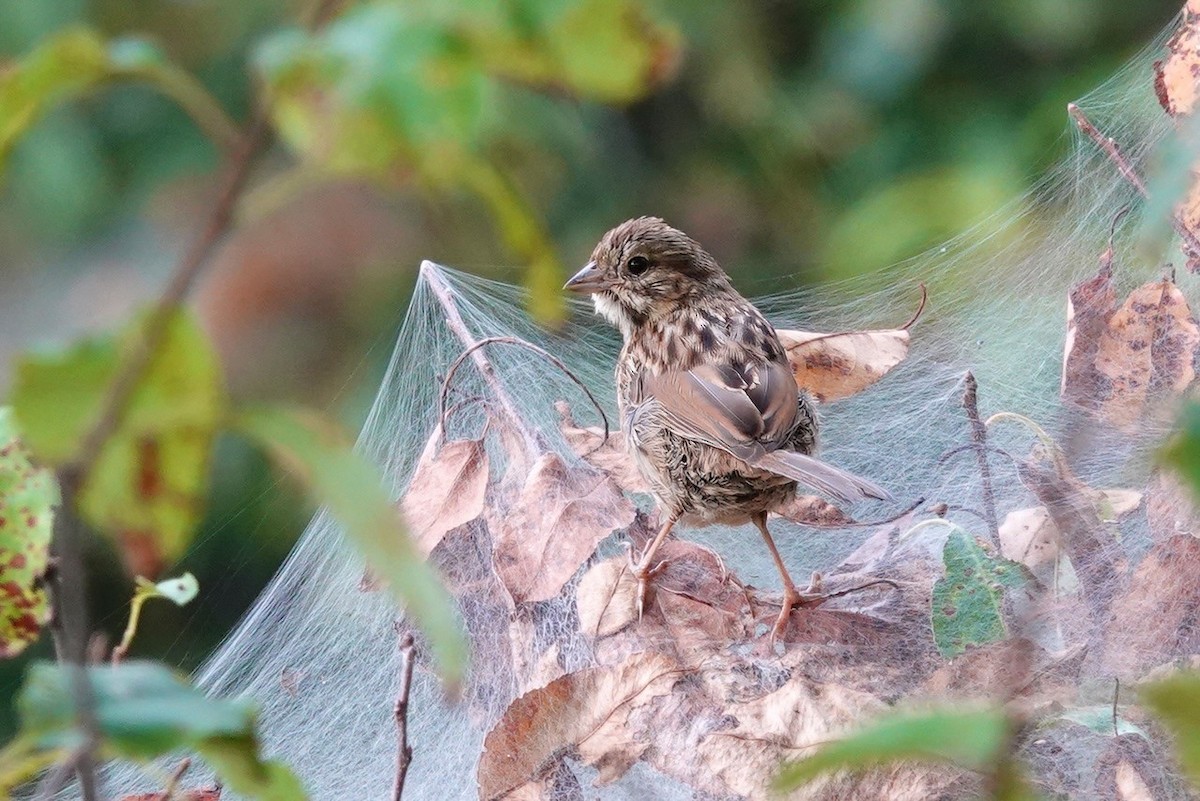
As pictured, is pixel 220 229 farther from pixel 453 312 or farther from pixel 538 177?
pixel 538 177

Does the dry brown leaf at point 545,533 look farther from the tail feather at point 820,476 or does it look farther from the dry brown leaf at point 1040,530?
the dry brown leaf at point 1040,530

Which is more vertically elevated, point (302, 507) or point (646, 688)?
point (302, 507)

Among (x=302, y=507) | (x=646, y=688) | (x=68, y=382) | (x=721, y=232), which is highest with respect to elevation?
(x=721, y=232)

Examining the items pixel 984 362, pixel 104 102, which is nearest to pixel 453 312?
pixel 984 362

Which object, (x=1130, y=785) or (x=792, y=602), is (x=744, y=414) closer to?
(x=792, y=602)

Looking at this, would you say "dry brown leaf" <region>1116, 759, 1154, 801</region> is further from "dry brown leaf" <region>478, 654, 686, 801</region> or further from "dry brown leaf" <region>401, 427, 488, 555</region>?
"dry brown leaf" <region>401, 427, 488, 555</region>

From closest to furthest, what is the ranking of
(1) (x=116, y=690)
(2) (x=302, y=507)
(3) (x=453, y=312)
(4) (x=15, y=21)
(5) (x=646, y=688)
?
1. (1) (x=116, y=690)
2. (5) (x=646, y=688)
3. (3) (x=453, y=312)
4. (2) (x=302, y=507)
5. (4) (x=15, y=21)
